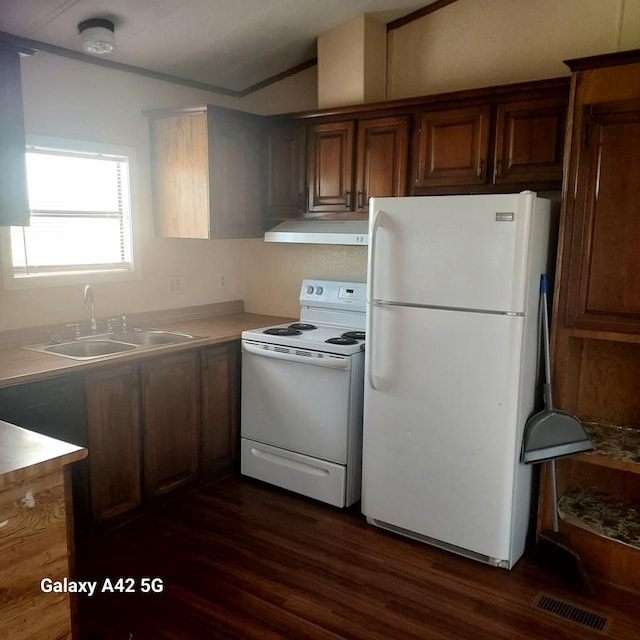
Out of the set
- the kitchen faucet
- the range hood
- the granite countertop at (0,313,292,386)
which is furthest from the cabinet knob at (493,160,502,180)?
the kitchen faucet

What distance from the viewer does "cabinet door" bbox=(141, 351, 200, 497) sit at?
10.0 feet

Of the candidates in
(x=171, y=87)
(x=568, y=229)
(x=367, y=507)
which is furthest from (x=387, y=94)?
(x=367, y=507)

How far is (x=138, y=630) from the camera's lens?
222 cm

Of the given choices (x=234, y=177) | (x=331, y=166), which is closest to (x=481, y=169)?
(x=331, y=166)

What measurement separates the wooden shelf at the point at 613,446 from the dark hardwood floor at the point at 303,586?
558mm

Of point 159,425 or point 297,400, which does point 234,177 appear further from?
point 159,425

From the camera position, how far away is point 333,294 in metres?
3.78

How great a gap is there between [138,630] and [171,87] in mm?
3082

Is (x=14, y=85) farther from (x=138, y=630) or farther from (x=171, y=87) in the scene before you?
(x=138, y=630)

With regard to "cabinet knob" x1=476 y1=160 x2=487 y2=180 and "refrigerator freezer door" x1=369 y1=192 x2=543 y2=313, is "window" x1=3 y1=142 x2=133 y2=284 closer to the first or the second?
"refrigerator freezer door" x1=369 y1=192 x2=543 y2=313

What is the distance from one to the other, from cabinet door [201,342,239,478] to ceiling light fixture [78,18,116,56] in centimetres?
165

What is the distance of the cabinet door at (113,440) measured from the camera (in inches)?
110

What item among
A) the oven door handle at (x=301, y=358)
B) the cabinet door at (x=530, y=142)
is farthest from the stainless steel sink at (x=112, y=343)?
the cabinet door at (x=530, y=142)

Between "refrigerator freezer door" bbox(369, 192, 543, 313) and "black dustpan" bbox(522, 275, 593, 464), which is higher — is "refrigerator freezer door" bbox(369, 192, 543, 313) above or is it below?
above
